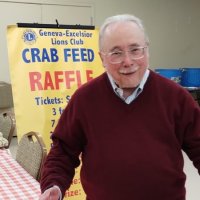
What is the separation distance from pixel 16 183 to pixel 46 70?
0.98 metres

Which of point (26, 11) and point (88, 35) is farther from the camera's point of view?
point (26, 11)

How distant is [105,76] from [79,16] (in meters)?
4.41

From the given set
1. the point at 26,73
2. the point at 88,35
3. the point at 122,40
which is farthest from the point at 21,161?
the point at 122,40

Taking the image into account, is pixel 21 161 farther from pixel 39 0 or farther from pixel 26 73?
pixel 39 0

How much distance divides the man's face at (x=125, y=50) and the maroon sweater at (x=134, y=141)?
0.06 metres

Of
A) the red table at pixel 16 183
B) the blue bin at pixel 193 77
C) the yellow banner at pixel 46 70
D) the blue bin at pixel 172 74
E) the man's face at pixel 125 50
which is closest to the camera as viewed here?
the man's face at pixel 125 50

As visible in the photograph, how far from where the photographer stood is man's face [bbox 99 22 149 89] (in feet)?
3.58

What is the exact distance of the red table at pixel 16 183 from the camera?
5.08 ft

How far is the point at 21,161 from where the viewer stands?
2098 millimetres

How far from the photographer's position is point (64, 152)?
121cm

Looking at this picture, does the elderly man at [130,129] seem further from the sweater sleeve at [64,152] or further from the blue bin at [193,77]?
the blue bin at [193,77]

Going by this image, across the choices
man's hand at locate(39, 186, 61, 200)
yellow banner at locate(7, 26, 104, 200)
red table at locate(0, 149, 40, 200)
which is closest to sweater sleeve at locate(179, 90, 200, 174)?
man's hand at locate(39, 186, 61, 200)

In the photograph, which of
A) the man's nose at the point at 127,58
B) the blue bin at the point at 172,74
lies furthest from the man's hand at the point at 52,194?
the blue bin at the point at 172,74

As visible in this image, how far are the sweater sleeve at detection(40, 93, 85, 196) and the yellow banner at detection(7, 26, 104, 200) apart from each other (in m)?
1.22
